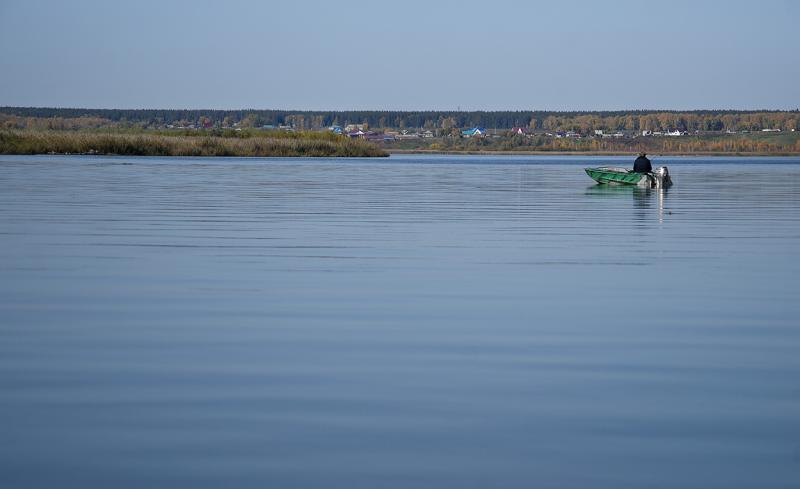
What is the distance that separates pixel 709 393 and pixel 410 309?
4.36 m

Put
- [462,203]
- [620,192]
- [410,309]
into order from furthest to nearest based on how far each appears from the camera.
Result: [620,192] < [462,203] < [410,309]

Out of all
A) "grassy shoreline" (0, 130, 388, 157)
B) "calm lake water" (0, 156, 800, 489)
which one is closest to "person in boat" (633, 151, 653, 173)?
"calm lake water" (0, 156, 800, 489)

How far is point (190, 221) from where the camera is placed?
80.5 ft

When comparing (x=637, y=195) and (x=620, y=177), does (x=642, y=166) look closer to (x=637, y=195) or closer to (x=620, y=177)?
(x=620, y=177)

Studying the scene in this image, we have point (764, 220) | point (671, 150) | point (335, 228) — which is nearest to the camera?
point (335, 228)

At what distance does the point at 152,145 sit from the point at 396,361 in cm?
8099

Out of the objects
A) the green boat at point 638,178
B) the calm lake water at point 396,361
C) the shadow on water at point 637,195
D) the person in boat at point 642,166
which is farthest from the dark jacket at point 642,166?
the calm lake water at point 396,361

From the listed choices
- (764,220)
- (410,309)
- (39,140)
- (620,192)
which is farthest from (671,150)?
(410,309)

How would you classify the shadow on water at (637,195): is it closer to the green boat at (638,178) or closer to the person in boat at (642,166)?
the green boat at (638,178)

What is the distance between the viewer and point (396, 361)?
31.4ft

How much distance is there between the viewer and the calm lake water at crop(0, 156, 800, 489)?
22.0ft

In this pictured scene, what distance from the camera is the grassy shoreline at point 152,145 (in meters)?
86.6

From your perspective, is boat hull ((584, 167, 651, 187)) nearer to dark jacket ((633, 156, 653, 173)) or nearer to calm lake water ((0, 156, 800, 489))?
dark jacket ((633, 156, 653, 173))

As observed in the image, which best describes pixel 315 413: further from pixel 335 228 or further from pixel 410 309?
pixel 335 228
